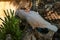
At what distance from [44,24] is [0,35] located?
53.8 inches

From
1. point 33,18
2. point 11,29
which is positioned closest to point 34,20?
point 33,18

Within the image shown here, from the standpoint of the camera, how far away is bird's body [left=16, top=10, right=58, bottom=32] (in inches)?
256

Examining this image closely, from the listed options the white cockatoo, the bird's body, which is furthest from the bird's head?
the bird's body

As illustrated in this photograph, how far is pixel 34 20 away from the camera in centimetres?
663

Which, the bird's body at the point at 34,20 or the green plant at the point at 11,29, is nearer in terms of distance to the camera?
the green plant at the point at 11,29

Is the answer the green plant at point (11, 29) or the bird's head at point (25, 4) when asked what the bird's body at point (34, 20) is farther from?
the green plant at point (11, 29)

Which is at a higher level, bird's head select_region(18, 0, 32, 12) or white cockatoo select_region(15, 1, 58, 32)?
bird's head select_region(18, 0, 32, 12)

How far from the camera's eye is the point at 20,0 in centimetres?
767

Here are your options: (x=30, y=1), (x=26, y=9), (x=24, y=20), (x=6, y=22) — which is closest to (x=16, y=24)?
(x=6, y=22)

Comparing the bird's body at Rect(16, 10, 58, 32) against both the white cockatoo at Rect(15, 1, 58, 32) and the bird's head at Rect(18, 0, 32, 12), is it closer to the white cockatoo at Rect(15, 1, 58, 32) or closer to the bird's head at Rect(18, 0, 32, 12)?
the white cockatoo at Rect(15, 1, 58, 32)

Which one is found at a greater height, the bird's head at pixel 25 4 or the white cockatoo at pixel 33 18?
the bird's head at pixel 25 4

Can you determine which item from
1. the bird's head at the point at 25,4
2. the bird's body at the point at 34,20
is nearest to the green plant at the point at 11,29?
the bird's body at the point at 34,20

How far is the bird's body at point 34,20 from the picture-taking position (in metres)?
6.50

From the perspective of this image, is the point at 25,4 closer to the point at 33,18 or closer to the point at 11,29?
the point at 33,18
